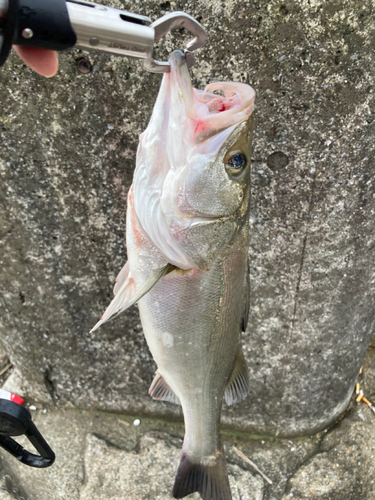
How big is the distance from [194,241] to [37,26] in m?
0.69

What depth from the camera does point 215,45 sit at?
1257 millimetres

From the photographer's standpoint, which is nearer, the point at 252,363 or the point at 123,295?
the point at 123,295

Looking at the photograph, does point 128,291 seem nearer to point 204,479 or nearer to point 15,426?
point 15,426

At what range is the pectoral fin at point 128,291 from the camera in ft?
3.87

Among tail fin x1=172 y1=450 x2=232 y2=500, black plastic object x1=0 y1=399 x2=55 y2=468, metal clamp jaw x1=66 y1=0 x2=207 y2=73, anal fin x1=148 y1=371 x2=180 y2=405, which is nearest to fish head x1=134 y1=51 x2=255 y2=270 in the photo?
metal clamp jaw x1=66 y1=0 x2=207 y2=73

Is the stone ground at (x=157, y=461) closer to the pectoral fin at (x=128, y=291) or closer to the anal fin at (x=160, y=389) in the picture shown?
the anal fin at (x=160, y=389)

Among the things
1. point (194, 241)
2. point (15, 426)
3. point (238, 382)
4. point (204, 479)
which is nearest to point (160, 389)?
point (238, 382)

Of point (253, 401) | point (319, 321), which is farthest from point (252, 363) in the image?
point (319, 321)

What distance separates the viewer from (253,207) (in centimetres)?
154

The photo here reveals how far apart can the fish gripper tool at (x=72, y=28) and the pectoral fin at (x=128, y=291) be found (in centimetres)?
64

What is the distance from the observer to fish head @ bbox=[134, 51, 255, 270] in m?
1.00

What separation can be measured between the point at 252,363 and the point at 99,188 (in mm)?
1258

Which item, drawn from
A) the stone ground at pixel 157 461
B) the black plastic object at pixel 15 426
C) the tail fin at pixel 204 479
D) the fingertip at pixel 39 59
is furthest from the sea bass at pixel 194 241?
the stone ground at pixel 157 461

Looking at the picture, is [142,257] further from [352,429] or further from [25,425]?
[352,429]
